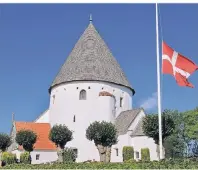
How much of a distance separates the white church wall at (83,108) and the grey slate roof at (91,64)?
1.01m

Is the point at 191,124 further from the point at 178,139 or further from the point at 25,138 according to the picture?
the point at 25,138

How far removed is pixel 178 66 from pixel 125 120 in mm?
28299

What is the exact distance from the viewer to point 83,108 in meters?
51.8

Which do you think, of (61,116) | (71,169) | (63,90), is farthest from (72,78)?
(71,169)

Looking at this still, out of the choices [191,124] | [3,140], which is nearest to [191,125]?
[191,124]

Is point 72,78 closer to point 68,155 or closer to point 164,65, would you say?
point 68,155

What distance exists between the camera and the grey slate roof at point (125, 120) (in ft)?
161

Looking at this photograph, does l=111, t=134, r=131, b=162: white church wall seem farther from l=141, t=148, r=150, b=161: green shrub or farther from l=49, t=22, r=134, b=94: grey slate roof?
l=49, t=22, r=134, b=94: grey slate roof

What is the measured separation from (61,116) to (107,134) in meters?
16.2

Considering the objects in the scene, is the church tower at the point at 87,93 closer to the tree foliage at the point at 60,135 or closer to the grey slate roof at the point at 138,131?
the grey slate roof at the point at 138,131

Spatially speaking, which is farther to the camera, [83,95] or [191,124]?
[191,124]

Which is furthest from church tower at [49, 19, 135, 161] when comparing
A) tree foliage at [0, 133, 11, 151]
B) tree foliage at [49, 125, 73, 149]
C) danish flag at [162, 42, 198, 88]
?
danish flag at [162, 42, 198, 88]

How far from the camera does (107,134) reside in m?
38.1

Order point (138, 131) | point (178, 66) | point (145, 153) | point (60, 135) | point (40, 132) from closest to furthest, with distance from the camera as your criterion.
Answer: point (178, 66) → point (60, 135) → point (145, 153) → point (138, 131) → point (40, 132)
